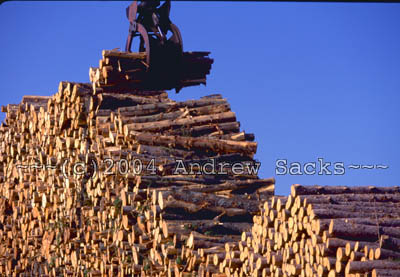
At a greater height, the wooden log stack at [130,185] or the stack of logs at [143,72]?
the stack of logs at [143,72]

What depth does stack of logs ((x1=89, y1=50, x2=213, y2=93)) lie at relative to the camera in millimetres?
11469

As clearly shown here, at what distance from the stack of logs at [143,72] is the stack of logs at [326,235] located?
4.60 metres

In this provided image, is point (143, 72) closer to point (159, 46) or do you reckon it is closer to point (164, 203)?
point (159, 46)

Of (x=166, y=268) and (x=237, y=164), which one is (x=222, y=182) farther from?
(x=166, y=268)

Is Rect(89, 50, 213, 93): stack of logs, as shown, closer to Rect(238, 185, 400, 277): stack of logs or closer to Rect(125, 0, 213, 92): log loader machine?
Rect(125, 0, 213, 92): log loader machine

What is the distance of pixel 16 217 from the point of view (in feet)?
45.3

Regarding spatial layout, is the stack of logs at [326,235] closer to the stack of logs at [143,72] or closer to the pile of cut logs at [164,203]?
the pile of cut logs at [164,203]

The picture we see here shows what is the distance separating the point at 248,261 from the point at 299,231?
882 mm

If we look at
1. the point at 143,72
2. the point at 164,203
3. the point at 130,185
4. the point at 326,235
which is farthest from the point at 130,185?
the point at 326,235

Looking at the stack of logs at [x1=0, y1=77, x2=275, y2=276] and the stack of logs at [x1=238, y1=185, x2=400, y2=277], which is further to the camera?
the stack of logs at [x1=0, y1=77, x2=275, y2=276]

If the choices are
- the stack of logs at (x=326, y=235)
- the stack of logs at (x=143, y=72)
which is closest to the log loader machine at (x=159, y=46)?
the stack of logs at (x=143, y=72)

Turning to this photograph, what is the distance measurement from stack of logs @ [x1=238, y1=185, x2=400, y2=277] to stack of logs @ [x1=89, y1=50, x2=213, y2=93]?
181 inches

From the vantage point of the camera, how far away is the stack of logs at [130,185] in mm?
8906

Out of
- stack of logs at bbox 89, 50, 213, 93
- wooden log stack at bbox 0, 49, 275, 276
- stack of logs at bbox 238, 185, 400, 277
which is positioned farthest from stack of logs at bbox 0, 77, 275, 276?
stack of logs at bbox 238, 185, 400, 277
